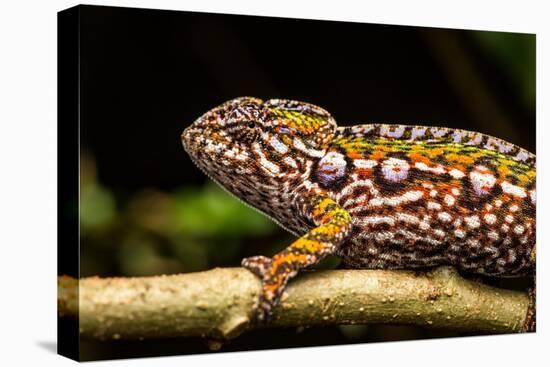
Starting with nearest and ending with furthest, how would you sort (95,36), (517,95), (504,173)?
(95,36)
(504,173)
(517,95)

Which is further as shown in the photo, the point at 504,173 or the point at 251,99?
the point at 504,173

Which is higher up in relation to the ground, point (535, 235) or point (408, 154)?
point (408, 154)

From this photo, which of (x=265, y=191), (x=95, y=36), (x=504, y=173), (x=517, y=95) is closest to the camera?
(x=95, y=36)

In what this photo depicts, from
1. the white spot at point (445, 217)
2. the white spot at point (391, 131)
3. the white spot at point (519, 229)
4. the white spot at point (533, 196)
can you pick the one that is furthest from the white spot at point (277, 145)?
the white spot at point (533, 196)

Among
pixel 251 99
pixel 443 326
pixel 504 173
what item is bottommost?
pixel 443 326

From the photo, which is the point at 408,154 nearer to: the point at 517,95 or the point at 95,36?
the point at 517,95

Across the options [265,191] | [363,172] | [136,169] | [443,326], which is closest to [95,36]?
[136,169]

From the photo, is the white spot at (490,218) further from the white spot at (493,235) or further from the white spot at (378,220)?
the white spot at (378,220)

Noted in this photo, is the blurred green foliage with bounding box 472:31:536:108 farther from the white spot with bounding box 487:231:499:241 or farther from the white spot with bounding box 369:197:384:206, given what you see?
the white spot with bounding box 369:197:384:206

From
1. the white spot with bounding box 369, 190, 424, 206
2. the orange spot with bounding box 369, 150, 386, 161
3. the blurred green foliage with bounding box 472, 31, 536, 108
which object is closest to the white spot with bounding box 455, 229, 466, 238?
the white spot with bounding box 369, 190, 424, 206
